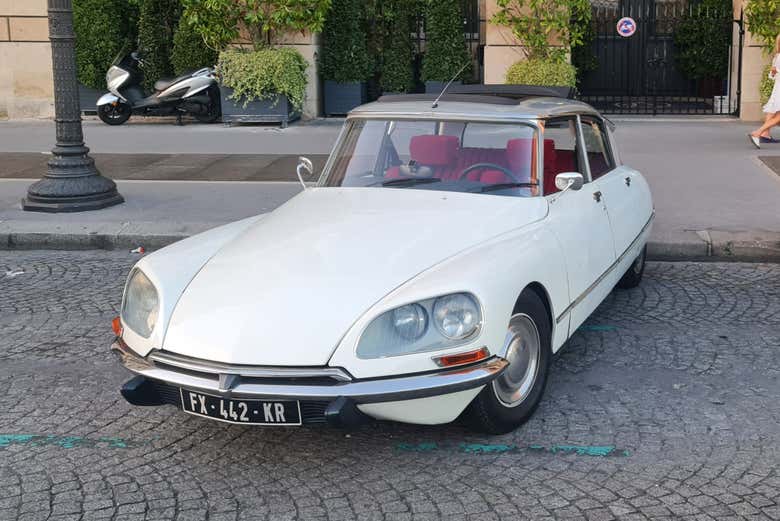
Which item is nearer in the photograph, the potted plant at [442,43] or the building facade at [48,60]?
the building facade at [48,60]

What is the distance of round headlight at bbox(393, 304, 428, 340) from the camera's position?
435 cm

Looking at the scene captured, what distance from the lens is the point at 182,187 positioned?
37.3 ft

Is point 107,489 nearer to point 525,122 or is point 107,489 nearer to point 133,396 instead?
point 133,396

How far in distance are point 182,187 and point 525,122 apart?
20.6 feet

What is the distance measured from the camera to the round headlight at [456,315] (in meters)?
4.39

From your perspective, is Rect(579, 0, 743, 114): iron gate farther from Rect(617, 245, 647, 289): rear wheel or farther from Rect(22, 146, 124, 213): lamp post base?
Rect(617, 245, 647, 289): rear wheel

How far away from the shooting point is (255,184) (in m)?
11.4

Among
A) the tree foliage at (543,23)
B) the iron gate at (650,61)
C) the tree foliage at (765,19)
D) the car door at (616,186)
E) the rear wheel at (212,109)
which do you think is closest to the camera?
the car door at (616,186)

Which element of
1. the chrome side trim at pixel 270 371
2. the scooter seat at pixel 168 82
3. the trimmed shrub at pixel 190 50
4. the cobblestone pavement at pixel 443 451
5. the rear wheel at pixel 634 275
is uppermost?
the trimmed shrub at pixel 190 50

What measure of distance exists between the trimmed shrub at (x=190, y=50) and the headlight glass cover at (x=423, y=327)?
13.4 metres

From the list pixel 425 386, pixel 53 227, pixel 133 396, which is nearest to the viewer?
pixel 425 386

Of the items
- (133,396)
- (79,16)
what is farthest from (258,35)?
(133,396)

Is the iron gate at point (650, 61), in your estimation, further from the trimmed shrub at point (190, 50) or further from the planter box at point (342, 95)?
the trimmed shrub at point (190, 50)

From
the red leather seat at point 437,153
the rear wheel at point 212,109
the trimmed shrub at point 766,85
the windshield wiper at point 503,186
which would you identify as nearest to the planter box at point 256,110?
the rear wheel at point 212,109
